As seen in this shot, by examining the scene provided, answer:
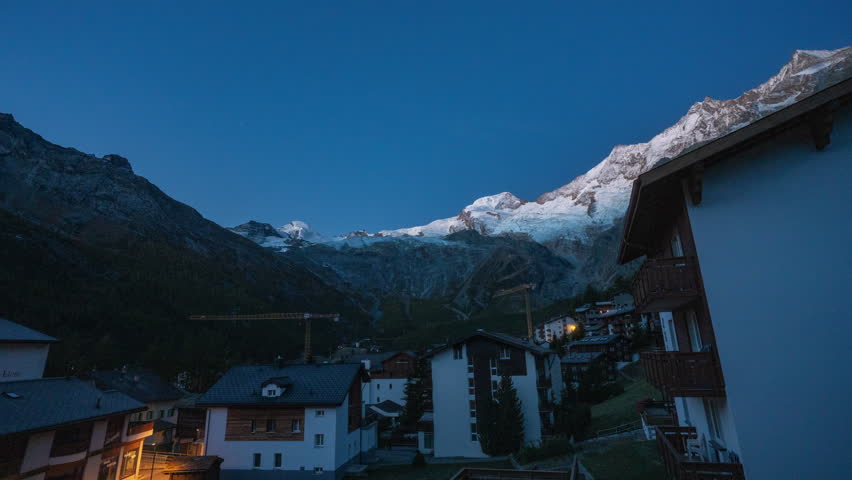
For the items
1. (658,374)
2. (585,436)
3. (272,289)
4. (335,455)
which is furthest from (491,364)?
(272,289)

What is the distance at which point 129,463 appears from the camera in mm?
25047

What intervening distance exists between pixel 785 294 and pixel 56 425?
26900mm

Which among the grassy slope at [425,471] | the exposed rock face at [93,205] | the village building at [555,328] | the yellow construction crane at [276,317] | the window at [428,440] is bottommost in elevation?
the grassy slope at [425,471]

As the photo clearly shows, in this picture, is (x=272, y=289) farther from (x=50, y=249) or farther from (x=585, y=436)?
(x=585, y=436)

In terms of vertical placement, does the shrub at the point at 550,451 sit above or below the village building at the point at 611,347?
below

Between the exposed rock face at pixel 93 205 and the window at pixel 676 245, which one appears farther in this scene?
the exposed rock face at pixel 93 205

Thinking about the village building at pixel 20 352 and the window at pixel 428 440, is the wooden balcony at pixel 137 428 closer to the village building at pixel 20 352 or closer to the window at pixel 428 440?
the village building at pixel 20 352

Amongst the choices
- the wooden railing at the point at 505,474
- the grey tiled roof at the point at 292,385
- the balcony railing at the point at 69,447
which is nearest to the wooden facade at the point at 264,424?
the grey tiled roof at the point at 292,385

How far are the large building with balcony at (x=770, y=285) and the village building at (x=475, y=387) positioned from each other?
88.9 feet

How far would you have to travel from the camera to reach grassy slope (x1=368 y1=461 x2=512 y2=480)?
30562mm

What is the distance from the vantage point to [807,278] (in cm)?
952

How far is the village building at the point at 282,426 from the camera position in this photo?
3077 cm

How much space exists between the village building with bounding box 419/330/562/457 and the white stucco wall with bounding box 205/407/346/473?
10363 mm

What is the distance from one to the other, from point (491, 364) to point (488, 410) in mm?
4186
